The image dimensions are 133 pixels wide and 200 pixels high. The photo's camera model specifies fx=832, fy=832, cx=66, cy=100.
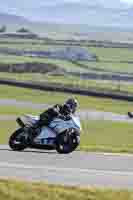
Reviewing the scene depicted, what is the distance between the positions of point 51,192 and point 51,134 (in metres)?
6.97

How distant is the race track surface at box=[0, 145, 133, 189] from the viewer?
13836 mm

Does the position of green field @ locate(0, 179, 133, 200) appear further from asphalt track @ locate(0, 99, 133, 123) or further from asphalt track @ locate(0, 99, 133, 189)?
asphalt track @ locate(0, 99, 133, 123)

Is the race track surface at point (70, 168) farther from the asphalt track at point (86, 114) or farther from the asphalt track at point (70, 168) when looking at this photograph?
the asphalt track at point (86, 114)

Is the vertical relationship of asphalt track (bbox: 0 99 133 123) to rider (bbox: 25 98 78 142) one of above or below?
below

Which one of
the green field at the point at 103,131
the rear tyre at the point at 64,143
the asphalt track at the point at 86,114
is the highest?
the rear tyre at the point at 64,143

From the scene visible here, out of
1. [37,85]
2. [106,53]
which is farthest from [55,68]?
[106,53]

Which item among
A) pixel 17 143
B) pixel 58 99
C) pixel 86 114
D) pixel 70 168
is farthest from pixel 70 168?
pixel 58 99

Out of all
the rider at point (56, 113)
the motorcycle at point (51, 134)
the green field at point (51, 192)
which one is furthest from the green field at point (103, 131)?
the green field at point (51, 192)

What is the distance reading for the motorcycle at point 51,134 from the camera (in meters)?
18.6

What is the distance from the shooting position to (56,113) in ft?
61.0

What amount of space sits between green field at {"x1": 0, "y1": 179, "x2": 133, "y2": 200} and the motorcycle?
20.1 feet

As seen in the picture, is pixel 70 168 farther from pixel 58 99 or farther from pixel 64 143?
pixel 58 99

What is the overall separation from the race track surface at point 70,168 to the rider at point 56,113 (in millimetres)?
Answer: 566

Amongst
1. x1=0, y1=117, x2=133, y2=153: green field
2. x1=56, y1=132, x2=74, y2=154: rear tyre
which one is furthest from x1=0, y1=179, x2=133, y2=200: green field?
x1=0, y1=117, x2=133, y2=153: green field
